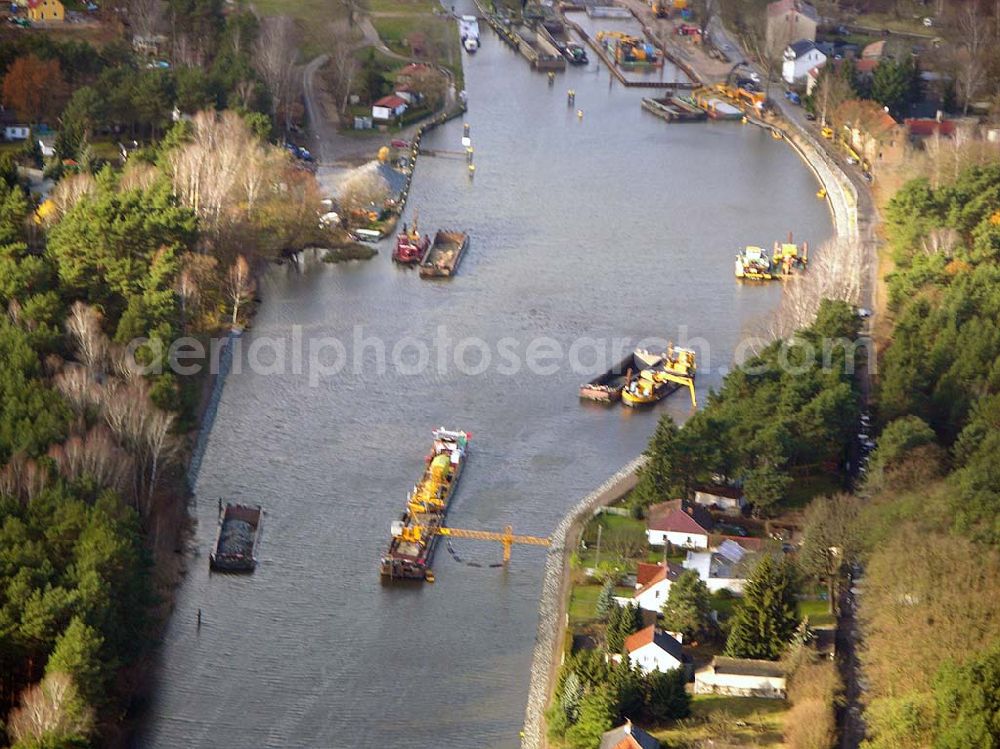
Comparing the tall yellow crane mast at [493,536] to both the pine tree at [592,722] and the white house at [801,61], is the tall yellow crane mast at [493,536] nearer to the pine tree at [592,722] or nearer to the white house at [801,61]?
the pine tree at [592,722]

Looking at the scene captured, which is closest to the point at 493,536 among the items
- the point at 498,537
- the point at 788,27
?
the point at 498,537

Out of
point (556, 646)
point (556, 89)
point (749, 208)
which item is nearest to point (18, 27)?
point (556, 89)

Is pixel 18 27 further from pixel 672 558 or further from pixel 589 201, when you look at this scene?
pixel 672 558

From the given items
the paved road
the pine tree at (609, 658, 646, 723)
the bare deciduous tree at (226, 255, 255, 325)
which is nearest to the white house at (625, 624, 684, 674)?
the pine tree at (609, 658, 646, 723)

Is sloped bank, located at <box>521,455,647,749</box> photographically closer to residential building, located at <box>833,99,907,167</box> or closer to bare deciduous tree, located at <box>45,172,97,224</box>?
bare deciduous tree, located at <box>45,172,97,224</box>

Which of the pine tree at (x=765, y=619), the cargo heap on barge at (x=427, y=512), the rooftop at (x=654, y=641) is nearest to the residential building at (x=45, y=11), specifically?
the cargo heap on barge at (x=427, y=512)

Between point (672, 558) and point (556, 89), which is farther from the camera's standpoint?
point (556, 89)

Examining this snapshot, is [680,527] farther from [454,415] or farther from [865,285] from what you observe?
[865,285]
